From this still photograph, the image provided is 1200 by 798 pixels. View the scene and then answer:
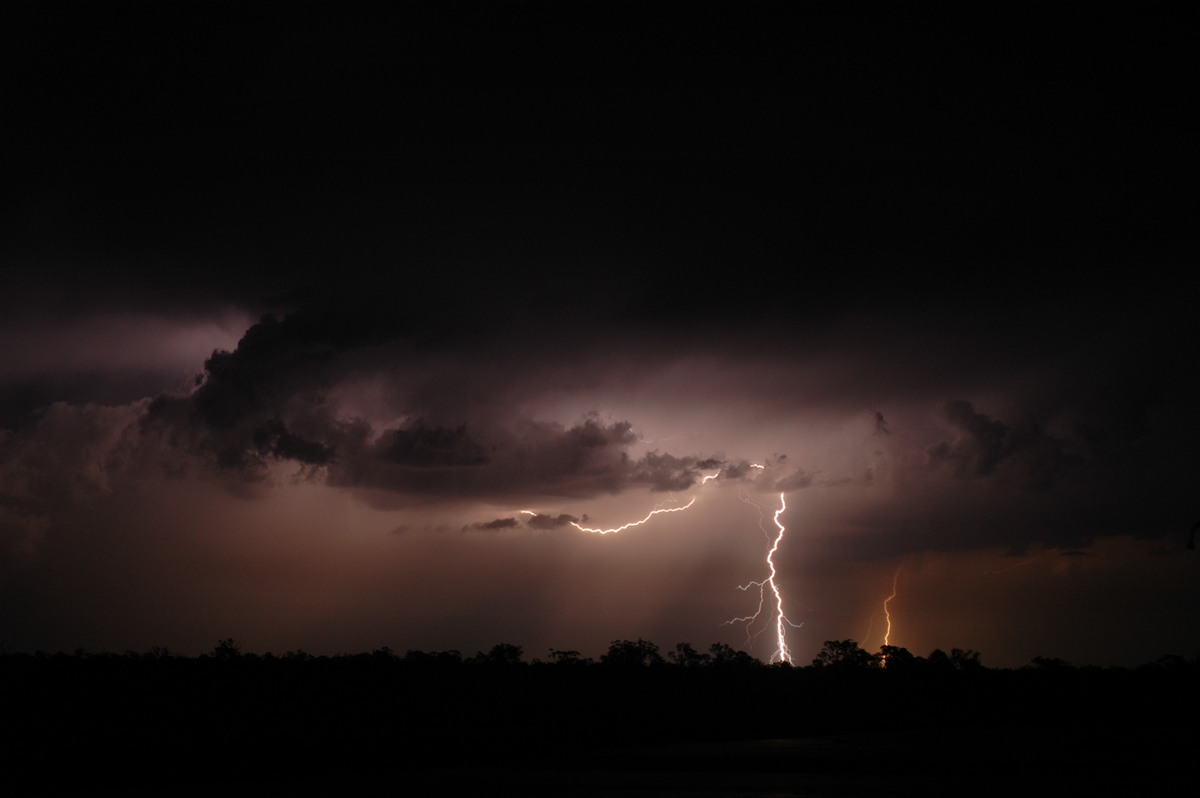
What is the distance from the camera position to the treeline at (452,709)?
23.8 m

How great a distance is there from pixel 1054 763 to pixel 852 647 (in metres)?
132

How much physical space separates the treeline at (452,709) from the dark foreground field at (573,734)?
0.57ft

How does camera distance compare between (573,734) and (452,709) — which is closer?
(573,734)

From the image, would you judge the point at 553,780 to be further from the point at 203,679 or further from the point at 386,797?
the point at 203,679

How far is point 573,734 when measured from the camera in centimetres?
2820

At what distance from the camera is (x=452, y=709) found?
42.4m

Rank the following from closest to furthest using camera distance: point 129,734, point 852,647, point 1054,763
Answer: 1. point 1054,763
2. point 129,734
3. point 852,647

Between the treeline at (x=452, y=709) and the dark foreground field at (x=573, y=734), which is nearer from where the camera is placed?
the dark foreground field at (x=573, y=734)

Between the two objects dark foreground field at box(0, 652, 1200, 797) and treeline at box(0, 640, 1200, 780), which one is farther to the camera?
treeline at box(0, 640, 1200, 780)

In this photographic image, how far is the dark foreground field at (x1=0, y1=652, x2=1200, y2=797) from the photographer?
1702cm

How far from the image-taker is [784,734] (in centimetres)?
3000

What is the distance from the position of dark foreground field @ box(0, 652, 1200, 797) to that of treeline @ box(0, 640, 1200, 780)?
18 cm

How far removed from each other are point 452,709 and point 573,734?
1572 centimetres

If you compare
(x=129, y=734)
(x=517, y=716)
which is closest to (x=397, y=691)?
(x=517, y=716)
